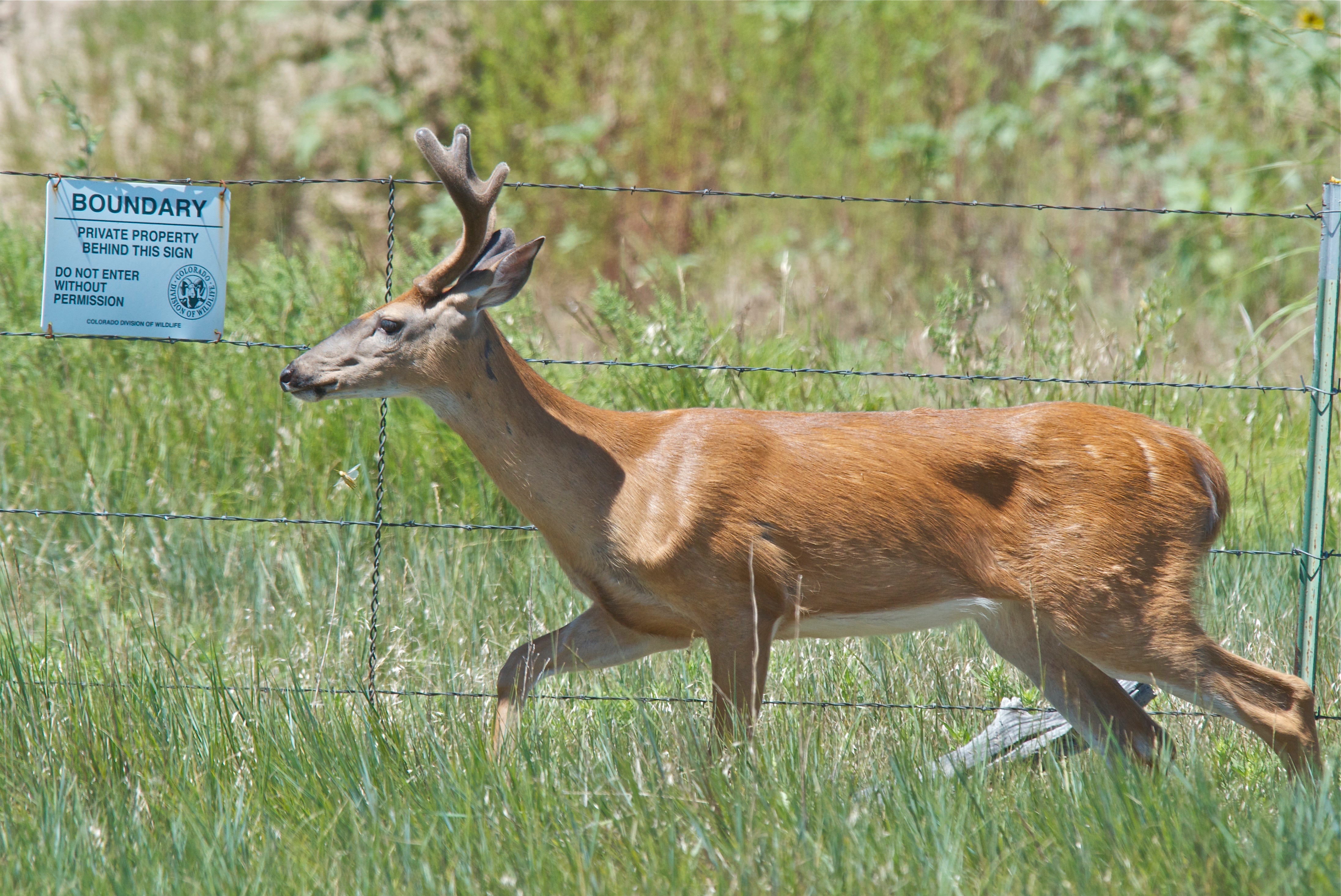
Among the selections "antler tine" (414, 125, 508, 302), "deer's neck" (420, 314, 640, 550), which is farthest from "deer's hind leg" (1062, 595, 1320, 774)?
"antler tine" (414, 125, 508, 302)

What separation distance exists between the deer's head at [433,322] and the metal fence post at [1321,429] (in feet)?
7.48

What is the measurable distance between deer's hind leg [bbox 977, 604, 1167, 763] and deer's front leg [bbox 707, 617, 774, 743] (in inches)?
27.5

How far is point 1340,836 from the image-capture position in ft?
9.00

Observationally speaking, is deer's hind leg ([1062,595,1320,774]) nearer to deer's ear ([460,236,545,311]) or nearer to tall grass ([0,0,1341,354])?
deer's ear ([460,236,545,311])

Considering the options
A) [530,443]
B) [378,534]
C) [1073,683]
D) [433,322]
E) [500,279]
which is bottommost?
[1073,683]

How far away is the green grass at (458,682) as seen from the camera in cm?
276

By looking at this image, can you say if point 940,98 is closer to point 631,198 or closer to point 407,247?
point 631,198

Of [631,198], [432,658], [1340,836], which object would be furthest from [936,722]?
[631,198]

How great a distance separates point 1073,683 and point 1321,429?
1.04 meters

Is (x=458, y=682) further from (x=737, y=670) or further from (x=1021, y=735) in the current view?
(x=1021, y=735)

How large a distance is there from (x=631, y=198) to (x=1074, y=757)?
24.0 ft

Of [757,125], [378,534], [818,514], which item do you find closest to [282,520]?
[378,534]

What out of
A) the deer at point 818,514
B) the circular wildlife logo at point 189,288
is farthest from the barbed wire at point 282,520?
the circular wildlife logo at point 189,288

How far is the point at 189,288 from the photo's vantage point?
4.36 meters
